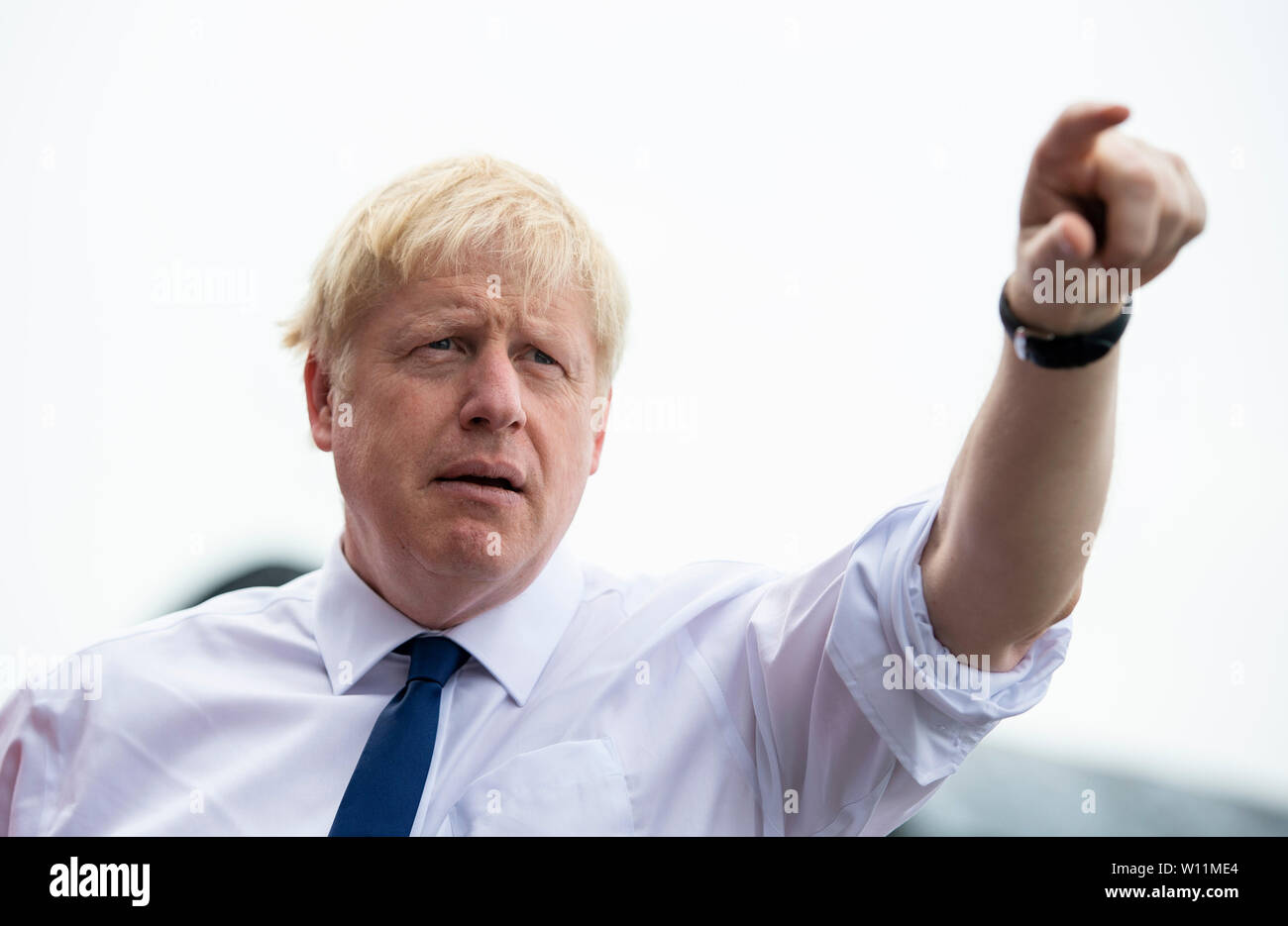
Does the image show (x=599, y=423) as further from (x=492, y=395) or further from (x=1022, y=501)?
(x=1022, y=501)

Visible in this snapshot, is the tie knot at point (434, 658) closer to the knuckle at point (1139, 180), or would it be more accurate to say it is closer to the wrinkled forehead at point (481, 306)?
the wrinkled forehead at point (481, 306)

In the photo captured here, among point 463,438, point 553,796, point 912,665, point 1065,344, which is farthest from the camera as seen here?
point 463,438

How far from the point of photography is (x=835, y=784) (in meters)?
1.32

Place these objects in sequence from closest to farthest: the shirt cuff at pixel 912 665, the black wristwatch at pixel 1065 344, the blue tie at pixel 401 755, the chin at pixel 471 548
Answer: the black wristwatch at pixel 1065 344 < the shirt cuff at pixel 912 665 < the blue tie at pixel 401 755 < the chin at pixel 471 548

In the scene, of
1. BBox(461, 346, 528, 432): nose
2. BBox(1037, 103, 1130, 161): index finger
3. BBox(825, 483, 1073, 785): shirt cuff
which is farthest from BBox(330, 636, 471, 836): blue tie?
BBox(1037, 103, 1130, 161): index finger

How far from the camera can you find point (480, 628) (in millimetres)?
1550

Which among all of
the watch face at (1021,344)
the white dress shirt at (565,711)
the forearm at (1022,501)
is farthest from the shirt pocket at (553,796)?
the watch face at (1021,344)

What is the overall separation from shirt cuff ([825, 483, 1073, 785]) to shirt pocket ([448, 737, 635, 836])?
0.37 meters

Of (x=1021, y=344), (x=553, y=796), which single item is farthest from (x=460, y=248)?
(x=1021, y=344)

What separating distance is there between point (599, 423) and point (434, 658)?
473 millimetres

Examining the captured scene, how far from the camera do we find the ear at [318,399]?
5.69ft

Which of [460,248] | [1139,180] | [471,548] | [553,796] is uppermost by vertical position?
[460,248]
